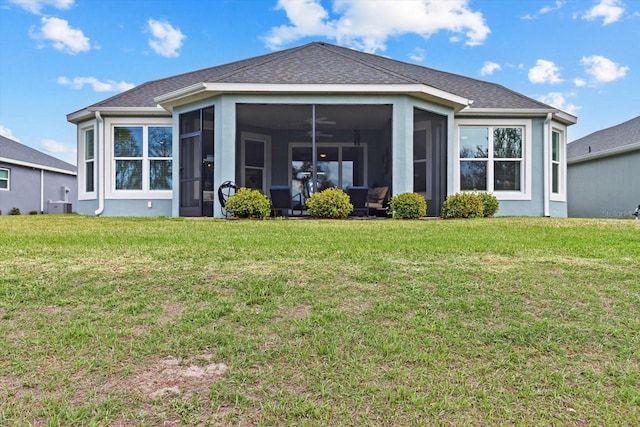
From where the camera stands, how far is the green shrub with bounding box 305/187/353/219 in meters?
9.64

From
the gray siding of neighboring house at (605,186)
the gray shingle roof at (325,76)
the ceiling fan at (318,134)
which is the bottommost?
the gray siding of neighboring house at (605,186)

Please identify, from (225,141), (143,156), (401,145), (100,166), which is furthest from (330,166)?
(100,166)

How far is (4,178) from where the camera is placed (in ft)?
61.5

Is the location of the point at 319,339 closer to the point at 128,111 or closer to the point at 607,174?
the point at 128,111

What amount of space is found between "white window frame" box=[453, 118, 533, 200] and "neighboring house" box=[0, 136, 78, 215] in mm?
17288

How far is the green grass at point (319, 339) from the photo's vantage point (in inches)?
77.0

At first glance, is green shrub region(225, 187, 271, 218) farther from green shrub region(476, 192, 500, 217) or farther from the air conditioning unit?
the air conditioning unit

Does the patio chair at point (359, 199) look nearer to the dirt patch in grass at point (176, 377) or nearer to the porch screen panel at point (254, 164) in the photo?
the porch screen panel at point (254, 164)

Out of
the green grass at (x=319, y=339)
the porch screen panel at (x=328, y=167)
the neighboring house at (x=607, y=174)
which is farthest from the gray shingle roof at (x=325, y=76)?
the green grass at (x=319, y=339)

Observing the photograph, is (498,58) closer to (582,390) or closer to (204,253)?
(204,253)

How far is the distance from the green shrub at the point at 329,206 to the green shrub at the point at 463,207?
239 centimetres

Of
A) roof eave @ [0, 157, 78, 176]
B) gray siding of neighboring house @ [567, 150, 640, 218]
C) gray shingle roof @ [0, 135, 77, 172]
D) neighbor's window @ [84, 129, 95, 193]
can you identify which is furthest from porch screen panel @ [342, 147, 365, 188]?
gray shingle roof @ [0, 135, 77, 172]

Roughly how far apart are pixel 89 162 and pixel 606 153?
1706 centimetres

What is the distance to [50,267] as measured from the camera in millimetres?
3881
